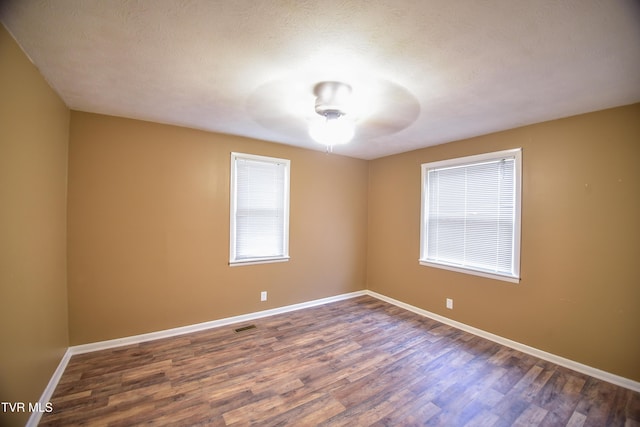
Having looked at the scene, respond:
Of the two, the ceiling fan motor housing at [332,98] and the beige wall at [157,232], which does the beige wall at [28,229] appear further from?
the ceiling fan motor housing at [332,98]

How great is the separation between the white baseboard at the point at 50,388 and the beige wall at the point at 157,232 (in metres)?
0.22

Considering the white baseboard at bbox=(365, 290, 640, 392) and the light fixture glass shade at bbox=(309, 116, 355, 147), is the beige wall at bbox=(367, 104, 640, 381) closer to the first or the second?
the white baseboard at bbox=(365, 290, 640, 392)

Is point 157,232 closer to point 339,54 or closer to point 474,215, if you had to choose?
point 339,54

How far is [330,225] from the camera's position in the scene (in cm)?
425

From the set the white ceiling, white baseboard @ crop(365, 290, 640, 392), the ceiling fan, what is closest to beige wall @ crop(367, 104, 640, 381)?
white baseboard @ crop(365, 290, 640, 392)

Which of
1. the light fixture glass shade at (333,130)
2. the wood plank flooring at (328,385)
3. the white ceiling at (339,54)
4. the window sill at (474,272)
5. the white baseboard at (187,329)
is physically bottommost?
the wood plank flooring at (328,385)

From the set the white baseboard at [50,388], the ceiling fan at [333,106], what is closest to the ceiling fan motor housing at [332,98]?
the ceiling fan at [333,106]

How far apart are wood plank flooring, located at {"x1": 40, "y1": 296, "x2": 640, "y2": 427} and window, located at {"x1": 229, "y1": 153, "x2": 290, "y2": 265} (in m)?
1.06

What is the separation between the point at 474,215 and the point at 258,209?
9.40 feet

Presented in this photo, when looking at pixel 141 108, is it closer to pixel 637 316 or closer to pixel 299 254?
pixel 299 254

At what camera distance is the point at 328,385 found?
2.17m

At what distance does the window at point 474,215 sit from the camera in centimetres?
288

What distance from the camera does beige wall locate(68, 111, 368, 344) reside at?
2578 millimetres

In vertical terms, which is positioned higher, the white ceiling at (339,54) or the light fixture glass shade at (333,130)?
the white ceiling at (339,54)
